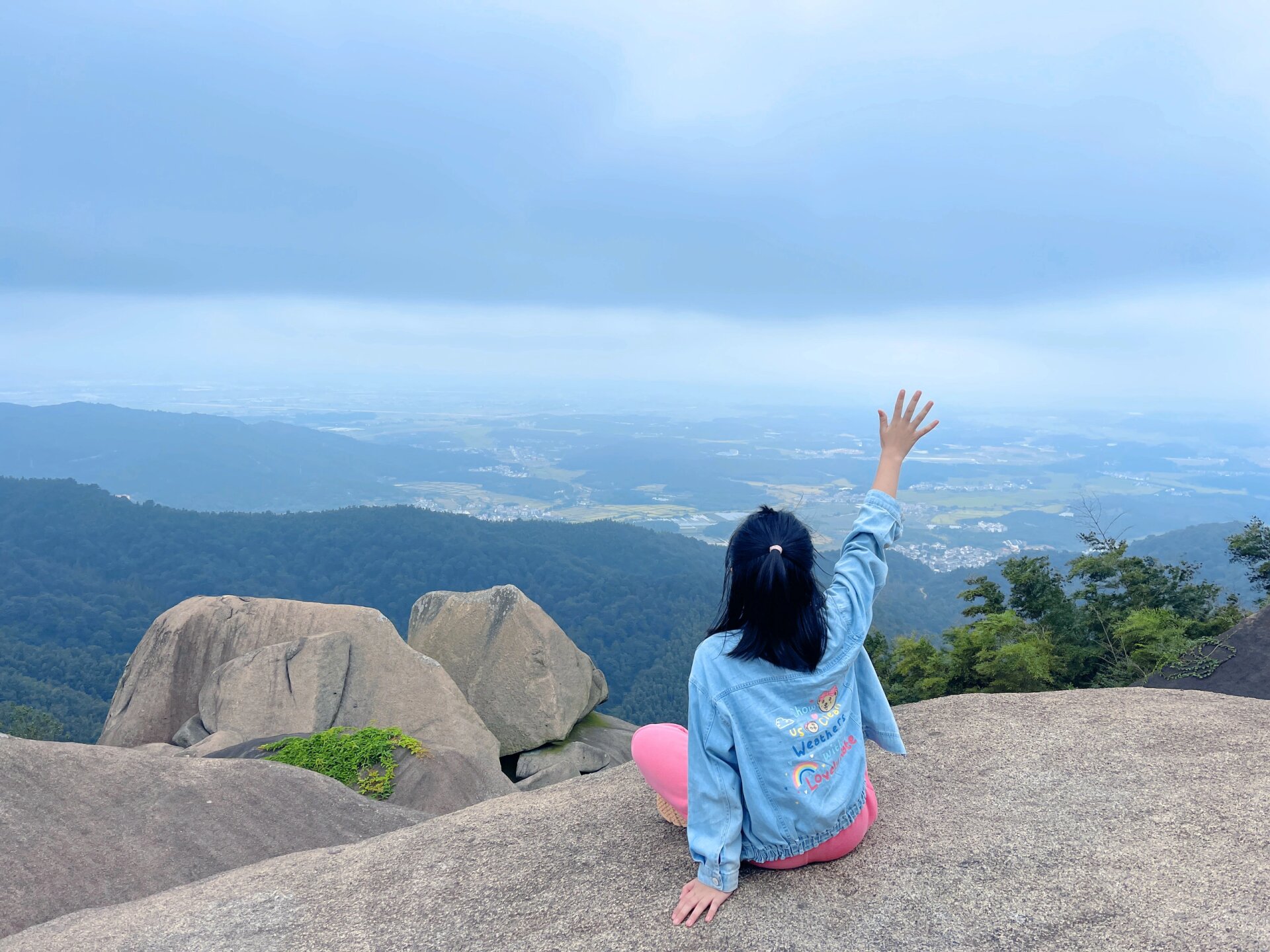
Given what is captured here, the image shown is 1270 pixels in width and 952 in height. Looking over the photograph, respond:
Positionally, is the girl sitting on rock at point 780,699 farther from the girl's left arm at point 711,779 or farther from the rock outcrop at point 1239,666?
the rock outcrop at point 1239,666

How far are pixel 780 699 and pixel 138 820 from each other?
7416 mm

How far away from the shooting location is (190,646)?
52.1ft

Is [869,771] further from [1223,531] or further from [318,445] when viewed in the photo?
[318,445]

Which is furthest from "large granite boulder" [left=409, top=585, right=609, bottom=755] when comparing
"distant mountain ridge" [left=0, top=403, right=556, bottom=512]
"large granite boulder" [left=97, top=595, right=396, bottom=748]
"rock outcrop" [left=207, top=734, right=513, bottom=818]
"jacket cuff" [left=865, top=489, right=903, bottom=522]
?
"distant mountain ridge" [left=0, top=403, right=556, bottom=512]

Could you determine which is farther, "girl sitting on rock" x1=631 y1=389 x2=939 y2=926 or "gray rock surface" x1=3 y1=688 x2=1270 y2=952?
"gray rock surface" x1=3 y1=688 x2=1270 y2=952

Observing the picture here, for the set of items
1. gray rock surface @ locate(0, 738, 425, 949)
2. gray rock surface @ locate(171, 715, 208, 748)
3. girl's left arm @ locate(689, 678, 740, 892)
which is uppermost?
girl's left arm @ locate(689, 678, 740, 892)

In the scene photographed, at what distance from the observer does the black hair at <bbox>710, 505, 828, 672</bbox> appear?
319 centimetres

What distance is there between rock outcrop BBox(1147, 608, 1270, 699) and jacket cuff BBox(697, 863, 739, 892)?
864 cm

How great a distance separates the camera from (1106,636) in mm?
17641

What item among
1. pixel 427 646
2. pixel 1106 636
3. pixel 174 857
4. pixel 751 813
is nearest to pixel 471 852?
pixel 751 813

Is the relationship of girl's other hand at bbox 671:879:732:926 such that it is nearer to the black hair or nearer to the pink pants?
the pink pants

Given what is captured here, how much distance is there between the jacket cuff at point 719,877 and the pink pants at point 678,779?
1.48 feet

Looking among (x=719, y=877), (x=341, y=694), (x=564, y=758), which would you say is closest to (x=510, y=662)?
(x=564, y=758)

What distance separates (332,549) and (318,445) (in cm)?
10587
